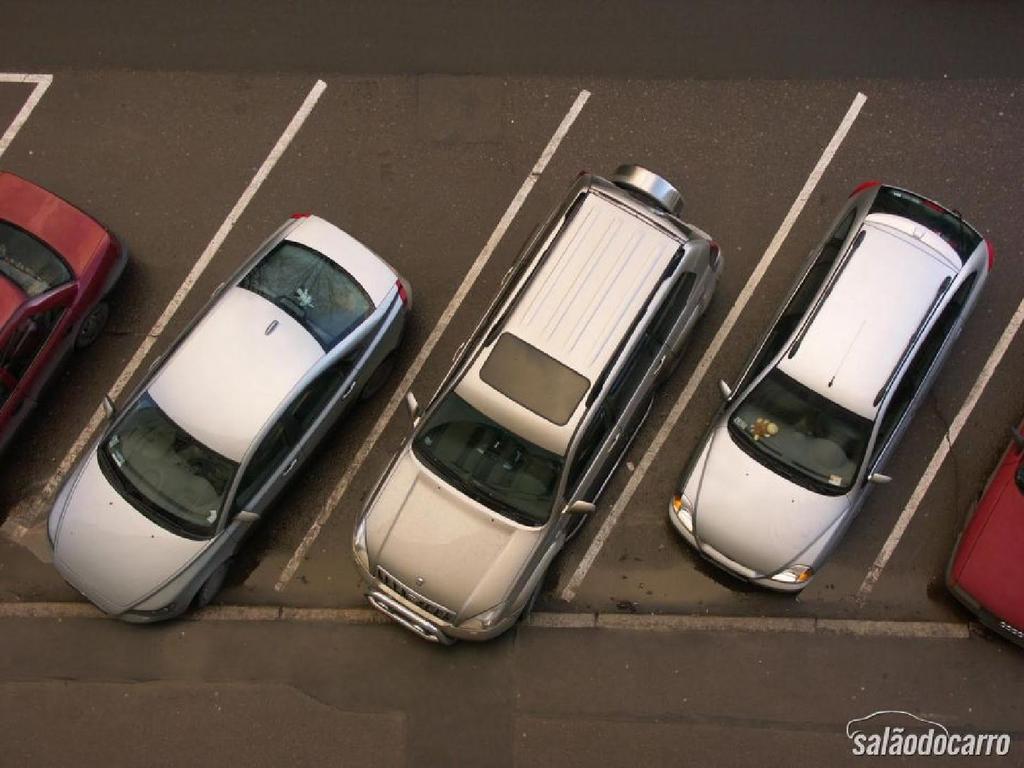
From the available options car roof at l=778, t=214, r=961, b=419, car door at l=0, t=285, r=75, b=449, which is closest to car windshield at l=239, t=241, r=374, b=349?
car door at l=0, t=285, r=75, b=449

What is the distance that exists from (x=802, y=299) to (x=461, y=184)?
3.73m

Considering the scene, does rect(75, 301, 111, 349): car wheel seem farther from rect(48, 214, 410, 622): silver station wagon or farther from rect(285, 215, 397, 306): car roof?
rect(285, 215, 397, 306): car roof

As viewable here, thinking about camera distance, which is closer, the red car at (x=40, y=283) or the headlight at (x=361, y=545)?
the headlight at (x=361, y=545)

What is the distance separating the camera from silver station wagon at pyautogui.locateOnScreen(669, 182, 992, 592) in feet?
23.9

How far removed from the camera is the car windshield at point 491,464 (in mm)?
7020

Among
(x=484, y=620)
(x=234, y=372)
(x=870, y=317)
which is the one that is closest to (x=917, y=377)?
(x=870, y=317)

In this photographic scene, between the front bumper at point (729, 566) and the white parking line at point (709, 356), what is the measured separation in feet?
1.92

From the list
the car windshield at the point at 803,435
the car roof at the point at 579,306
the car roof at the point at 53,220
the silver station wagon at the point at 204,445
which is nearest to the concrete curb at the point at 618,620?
the silver station wagon at the point at 204,445

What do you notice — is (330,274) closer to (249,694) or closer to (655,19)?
(249,694)

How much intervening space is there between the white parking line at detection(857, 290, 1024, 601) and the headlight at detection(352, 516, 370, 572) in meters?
4.67

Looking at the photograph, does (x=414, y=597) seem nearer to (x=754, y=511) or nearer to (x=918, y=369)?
(x=754, y=511)

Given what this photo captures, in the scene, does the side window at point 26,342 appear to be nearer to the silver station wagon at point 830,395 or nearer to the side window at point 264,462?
the side window at point 264,462

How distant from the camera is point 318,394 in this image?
754cm

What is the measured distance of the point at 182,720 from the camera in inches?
305
